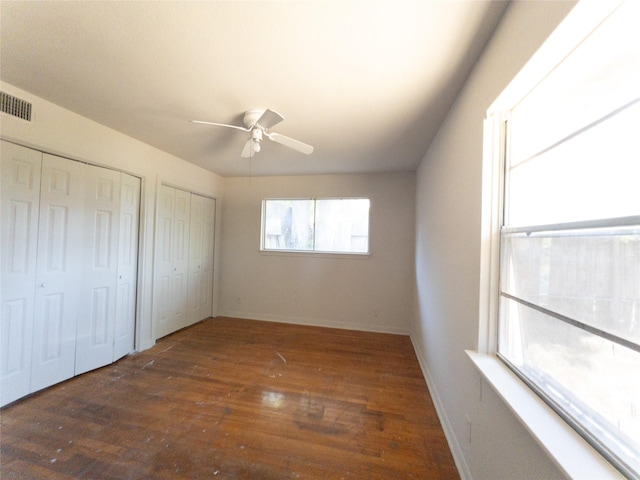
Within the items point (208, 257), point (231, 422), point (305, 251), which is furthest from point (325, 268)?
point (231, 422)

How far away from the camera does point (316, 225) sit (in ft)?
13.0

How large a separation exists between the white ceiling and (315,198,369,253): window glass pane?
1.57m

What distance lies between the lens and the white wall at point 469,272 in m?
0.88

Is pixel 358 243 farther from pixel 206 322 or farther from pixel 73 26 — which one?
pixel 73 26

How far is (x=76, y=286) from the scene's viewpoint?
224 centimetres

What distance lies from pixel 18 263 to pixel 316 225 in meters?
3.19

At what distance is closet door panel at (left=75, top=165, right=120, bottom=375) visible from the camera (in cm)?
231

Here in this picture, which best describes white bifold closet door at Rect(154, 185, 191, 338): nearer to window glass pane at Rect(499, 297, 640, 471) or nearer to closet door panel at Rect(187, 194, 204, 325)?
closet door panel at Rect(187, 194, 204, 325)

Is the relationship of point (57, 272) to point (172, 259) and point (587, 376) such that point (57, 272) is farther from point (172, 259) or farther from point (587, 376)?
point (587, 376)

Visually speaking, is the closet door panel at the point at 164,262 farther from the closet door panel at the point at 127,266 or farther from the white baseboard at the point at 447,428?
the white baseboard at the point at 447,428

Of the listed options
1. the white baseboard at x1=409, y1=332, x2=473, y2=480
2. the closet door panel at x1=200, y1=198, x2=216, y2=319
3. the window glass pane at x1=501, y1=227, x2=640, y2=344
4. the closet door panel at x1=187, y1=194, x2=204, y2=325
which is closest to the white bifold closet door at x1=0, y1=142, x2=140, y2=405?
the closet door panel at x1=187, y1=194, x2=204, y2=325

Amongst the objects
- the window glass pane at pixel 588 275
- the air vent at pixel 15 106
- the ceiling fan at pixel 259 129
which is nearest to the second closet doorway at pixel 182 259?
the air vent at pixel 15 106

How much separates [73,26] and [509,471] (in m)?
2.94

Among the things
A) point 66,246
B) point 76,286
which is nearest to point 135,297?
point 76,286
